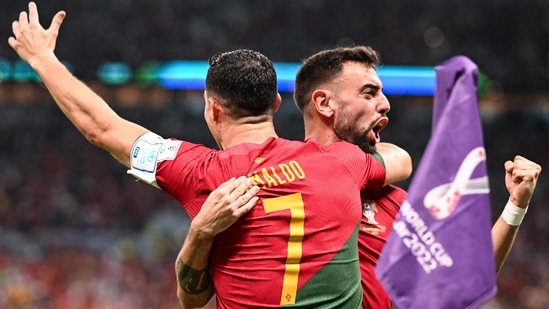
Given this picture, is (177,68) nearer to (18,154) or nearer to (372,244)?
(18,154)

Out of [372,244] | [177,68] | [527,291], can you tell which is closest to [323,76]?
[372,244]

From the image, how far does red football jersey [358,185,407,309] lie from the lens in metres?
3.56

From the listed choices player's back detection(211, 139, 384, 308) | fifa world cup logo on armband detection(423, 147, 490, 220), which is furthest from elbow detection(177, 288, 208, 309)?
fifa world cup logo on armband detection(423, 147, 490, 220)

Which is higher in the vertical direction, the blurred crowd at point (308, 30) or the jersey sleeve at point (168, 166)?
the jersey sleeve at point (168, 166)

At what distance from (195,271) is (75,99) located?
A: 30.2 inches

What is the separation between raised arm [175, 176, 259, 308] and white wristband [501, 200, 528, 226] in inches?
44.2

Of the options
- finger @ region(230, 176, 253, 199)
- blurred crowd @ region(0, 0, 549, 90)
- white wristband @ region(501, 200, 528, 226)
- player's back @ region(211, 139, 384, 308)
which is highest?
finger @ region(230, 176, 253, 199)

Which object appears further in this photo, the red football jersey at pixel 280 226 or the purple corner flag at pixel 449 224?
the red football jersey at pixel 280 226

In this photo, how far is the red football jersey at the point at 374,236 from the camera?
11.7 feet

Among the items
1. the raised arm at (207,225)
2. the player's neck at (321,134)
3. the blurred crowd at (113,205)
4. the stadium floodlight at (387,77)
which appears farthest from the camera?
the stadium floodlight at (387,77)

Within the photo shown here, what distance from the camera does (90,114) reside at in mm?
3221

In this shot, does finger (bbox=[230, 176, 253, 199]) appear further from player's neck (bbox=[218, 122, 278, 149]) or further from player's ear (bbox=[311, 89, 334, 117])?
player's ear (bbox=[311, 89, 334, 117])

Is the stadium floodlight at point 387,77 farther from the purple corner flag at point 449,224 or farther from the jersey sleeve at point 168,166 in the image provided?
the purple corner flag at point 449,224

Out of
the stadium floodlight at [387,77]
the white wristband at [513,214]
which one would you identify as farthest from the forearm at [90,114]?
the stadium floodlight at [387,77]
